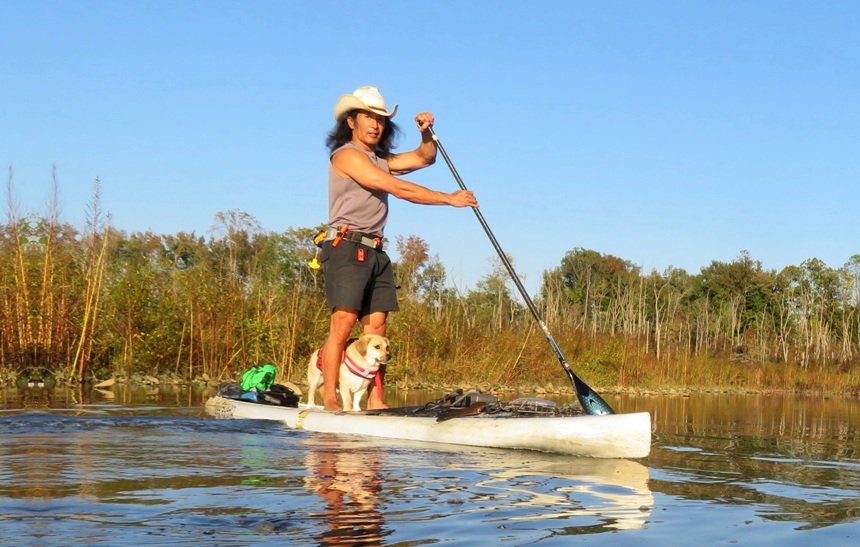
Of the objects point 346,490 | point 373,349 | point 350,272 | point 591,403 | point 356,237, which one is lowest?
point 346,490

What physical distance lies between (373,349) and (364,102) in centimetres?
182

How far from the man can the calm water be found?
93 cm

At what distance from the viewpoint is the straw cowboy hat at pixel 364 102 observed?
6.89m

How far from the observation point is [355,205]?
22.1 ft

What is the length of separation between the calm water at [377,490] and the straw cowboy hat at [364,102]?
7.88 ft

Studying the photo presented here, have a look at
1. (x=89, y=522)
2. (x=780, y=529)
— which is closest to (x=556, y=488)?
(x=780, y=529)

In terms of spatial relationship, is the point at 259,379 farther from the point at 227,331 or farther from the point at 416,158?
the point at 227,331

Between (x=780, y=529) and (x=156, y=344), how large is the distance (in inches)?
427

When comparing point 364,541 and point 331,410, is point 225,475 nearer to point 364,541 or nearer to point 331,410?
point 364,541

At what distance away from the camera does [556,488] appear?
4090mm

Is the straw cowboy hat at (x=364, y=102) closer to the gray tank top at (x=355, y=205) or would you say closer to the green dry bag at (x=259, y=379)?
the gray tank top at (x=355, y=205)

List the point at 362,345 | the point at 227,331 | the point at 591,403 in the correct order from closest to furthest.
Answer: the point at 591,403 < the point at 362,345 < the point at 227,331

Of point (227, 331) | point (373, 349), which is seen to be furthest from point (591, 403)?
point (227, 331)

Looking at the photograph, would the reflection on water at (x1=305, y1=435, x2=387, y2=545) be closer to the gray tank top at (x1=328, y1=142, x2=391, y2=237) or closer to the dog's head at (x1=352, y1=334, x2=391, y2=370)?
the dog's head at (x1=352, y1=334, x2=391, y2=370)
